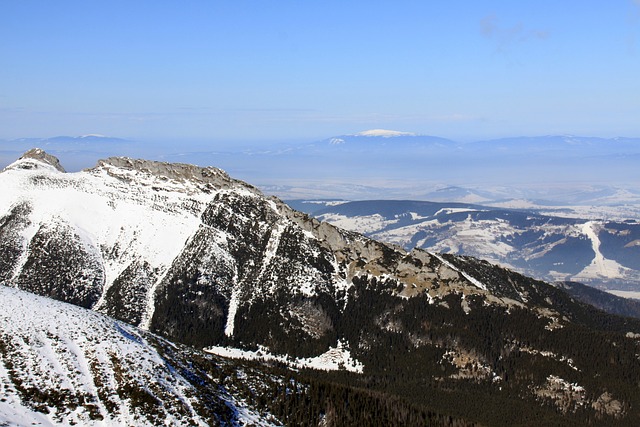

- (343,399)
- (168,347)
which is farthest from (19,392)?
(343,399)

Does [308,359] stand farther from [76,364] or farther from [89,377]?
[89,377]

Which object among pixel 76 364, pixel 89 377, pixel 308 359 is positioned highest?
pixel 76 364

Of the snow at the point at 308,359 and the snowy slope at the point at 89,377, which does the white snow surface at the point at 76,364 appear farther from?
the snow at the point at 308,359

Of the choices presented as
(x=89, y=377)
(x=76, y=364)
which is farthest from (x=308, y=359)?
(x=89, y=377)

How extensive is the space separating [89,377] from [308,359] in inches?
3819

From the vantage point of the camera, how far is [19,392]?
92688mm

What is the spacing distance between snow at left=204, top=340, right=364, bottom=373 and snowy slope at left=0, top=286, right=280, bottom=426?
204 ft

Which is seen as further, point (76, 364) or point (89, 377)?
point (76, 364)

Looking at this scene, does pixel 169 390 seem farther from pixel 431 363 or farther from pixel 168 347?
pixel 431 363

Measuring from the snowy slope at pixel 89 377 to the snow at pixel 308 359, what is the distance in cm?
6224

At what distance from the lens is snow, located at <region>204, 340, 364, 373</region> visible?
7446 inches

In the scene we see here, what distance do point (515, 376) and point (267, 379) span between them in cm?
8365

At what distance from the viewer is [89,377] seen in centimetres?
10431

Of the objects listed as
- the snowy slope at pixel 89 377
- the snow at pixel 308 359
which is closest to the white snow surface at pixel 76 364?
the snowy slope at pixel 89 377
